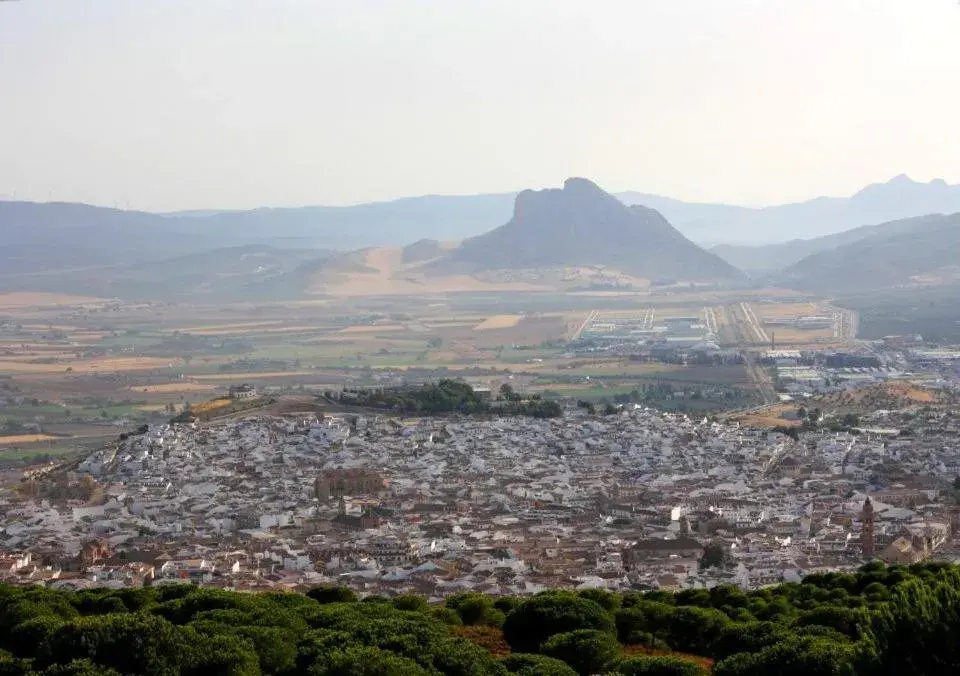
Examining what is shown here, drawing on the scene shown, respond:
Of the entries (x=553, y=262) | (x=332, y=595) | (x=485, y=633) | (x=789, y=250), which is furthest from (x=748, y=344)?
(x=789, y=250)

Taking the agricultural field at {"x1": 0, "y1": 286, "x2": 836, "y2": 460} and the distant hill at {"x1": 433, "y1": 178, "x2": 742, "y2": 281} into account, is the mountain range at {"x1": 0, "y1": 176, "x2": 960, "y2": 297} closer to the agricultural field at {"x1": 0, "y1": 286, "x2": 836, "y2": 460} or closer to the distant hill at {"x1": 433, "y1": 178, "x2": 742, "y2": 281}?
the distant hill at {"x1": 433, "y1": 178, "x2": 742, "y2": 281}

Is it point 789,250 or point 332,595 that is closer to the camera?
point 332,595

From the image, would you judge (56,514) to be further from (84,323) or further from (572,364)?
(84,323)

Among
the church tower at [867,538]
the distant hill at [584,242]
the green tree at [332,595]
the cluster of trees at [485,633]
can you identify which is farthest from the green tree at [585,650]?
the distant hill at [584,242]

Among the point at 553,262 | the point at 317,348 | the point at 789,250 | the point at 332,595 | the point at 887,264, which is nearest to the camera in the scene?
the point at 332,595

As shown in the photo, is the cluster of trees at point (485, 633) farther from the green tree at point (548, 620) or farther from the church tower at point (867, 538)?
the church tower at point (867, 538)

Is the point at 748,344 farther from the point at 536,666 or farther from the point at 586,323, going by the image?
the point at 536,666
